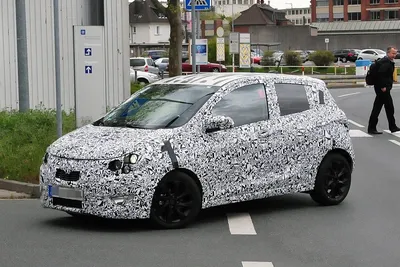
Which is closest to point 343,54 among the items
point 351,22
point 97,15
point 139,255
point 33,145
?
point 351,22

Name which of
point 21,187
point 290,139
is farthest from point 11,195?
point 290,139

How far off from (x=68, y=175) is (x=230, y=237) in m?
1.72

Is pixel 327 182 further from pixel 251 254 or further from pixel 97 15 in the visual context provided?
pixel 97 15

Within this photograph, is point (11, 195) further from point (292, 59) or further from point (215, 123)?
point (292, 59)

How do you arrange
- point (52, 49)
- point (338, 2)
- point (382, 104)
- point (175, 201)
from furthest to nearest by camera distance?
point (338, 2)
point (52, 49)
point (382, 104)
point (175, 201)

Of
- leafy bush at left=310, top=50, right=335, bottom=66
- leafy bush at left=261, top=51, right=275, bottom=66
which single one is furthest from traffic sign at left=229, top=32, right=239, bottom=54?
leafy bush at left=261, top=51, right=275, bottom=66

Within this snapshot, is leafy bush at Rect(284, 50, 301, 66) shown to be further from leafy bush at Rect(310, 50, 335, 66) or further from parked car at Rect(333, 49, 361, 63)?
parked car at Rect(333, 49, 361, 63)

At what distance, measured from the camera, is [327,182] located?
11.2 m

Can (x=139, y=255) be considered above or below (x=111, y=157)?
below

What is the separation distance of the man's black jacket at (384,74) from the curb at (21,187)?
11000 mm

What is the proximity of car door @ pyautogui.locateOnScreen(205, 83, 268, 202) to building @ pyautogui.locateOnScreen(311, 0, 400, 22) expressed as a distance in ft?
389

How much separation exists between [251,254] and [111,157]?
5.61ft

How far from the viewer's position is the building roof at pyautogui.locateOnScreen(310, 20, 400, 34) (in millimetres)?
121250

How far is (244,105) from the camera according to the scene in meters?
10.4
